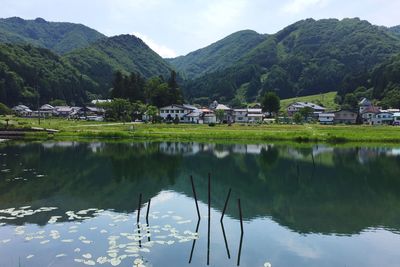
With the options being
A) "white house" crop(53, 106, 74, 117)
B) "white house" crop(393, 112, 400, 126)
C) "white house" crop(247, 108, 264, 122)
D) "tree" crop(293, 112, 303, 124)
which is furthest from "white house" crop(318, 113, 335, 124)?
"white house" crop(53, 106, 74, 117)

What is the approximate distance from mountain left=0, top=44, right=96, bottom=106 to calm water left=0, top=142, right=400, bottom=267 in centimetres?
10103

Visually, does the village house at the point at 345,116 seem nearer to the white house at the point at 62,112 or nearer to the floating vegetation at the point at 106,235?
the white house at the point at 62,112

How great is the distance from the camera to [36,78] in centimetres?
15512

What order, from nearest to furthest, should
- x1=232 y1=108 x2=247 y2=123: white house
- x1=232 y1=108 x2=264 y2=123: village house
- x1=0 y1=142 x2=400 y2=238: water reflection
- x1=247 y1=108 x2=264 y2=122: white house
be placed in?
1. x1=0 y1=142 x2=400 y2=238: water reflection
2. x1=247 y1=108 x2=264 y2=122: white house
3. x1=232 y1=108 x2=264 y2=123: village house
4. x1=232 y1=108 x2=247 y2=123: white house

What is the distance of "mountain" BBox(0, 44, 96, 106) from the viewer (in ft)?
458

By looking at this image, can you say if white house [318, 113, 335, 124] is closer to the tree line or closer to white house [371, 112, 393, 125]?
white house [371, 112, 393, 125]

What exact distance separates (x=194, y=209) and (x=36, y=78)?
148m

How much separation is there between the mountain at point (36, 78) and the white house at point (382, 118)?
11678cm

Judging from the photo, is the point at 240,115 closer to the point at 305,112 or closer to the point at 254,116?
the point at 254,116

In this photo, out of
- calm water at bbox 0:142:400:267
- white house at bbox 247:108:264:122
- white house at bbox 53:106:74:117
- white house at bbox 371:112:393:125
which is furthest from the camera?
white house at bbox 53:106:74:117

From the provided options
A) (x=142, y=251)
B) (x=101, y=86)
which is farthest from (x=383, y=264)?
(x=101, y=86)

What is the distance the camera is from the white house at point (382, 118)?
102 m

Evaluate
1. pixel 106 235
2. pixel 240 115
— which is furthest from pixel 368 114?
pixel 106 235

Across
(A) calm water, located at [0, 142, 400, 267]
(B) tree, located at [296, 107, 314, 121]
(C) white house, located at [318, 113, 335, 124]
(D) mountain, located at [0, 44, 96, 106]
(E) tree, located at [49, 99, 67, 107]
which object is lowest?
(A) calm water, located at [0, 142, 400, 267]
